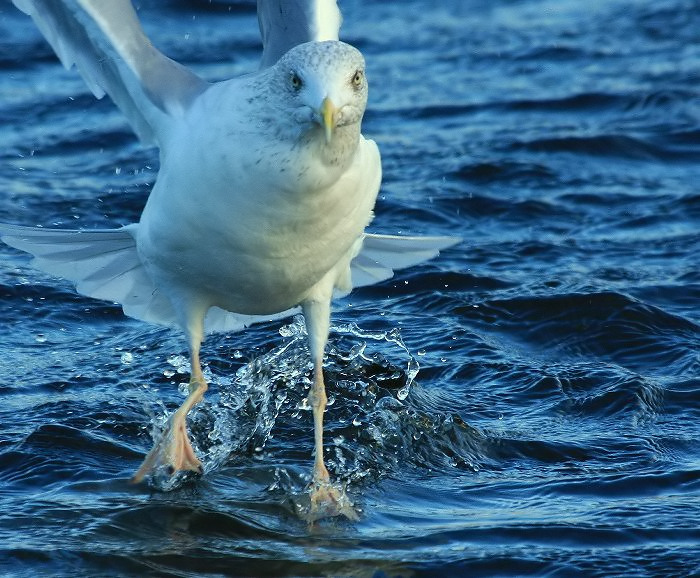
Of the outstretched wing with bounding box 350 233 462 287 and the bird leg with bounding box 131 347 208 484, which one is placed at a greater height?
the outstretched wing with bounding box 350 233 462 287

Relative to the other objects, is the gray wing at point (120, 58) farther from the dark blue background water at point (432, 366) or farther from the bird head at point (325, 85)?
the dark blue background water at point (432, 366)

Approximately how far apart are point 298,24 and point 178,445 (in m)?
1.70

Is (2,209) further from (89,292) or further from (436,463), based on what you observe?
(436,463)

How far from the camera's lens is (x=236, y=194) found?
4527 millimetres

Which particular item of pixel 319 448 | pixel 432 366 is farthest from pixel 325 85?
pixel 432 366

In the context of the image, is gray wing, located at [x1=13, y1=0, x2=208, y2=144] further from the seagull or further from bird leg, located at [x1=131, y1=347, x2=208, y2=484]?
bird leg, located at [x1=131, y1=347, x2=208, y2=484]

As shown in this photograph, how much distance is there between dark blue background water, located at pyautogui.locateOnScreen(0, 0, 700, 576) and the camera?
15.7 feet

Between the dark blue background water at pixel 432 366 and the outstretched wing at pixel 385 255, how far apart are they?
0.52m

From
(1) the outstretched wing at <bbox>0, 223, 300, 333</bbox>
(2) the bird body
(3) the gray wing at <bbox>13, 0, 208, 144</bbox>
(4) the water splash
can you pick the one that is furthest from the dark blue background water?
(3) the gray wing at <bbox>13, 0, 208, 144</bbox>

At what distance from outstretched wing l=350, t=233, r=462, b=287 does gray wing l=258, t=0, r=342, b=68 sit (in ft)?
2.98

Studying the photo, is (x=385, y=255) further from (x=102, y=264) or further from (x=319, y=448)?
(x=102, y=264)

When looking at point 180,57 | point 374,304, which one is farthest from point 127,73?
point 180,57

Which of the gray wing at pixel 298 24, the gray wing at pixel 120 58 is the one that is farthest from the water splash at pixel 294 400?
the gray wing at pixel 298 24

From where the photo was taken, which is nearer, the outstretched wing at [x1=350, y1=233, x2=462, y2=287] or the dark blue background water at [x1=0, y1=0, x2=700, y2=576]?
the dark blue background water at [x1=0, y1=0, x2=700, y2=576]
